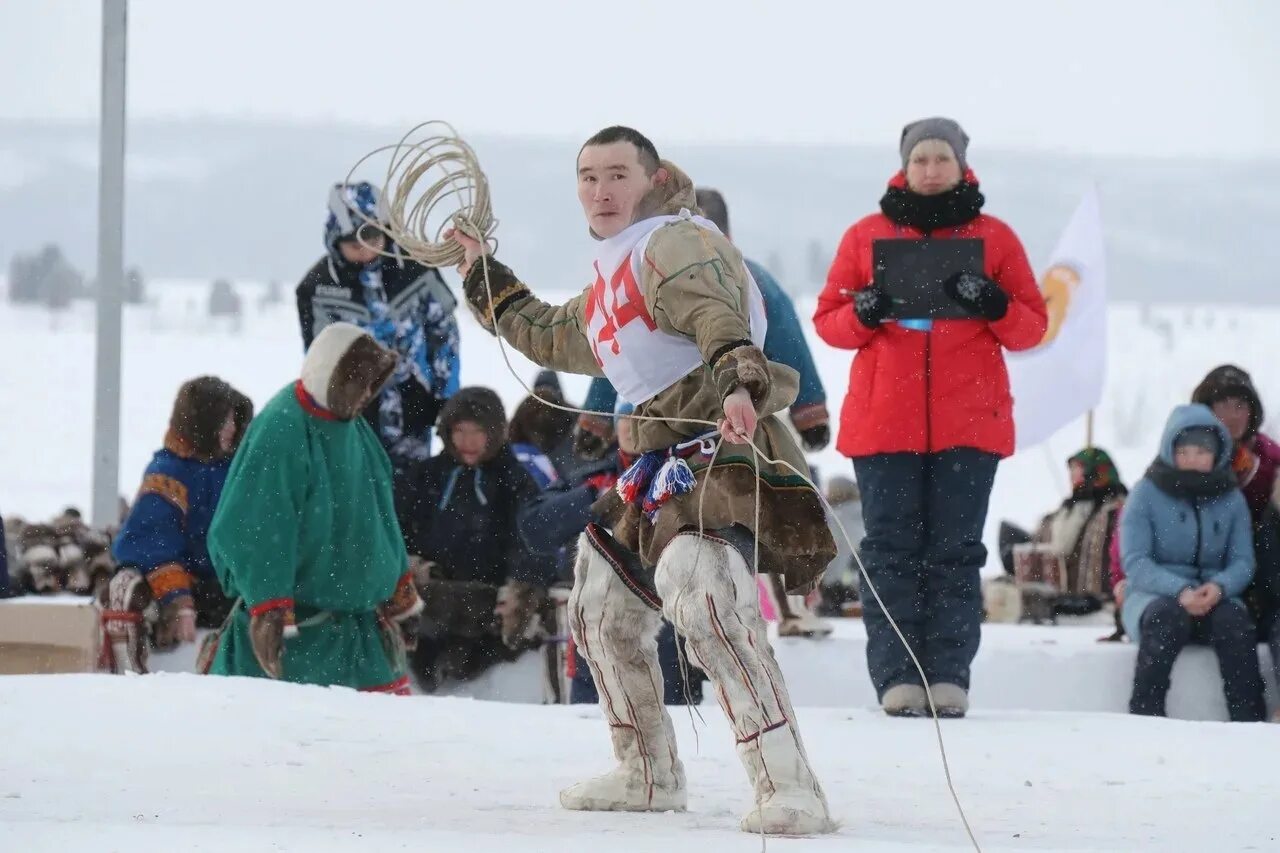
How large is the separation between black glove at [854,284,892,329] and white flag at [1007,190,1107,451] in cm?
567

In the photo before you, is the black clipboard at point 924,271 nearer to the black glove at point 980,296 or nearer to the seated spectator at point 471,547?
the black glove at point 980,296

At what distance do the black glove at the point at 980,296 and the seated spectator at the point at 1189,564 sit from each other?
69.2 inches

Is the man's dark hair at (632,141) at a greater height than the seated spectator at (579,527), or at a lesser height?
greater

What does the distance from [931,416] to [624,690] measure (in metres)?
2.08

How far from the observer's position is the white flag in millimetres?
11414

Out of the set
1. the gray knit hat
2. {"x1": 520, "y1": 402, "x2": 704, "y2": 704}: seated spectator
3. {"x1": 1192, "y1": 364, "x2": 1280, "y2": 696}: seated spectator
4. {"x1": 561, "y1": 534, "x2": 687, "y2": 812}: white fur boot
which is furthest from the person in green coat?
{"x1": 1192, "y1": 364, "x2": 1280, "y2": 696}: seated spectator

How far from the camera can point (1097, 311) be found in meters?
11.5

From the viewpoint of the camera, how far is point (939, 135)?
236 inches

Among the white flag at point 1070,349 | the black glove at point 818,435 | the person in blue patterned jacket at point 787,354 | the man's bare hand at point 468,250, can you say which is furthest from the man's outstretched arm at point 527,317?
the white flag at point 1070,349

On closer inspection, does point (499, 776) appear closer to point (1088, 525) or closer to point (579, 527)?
point (579, 527)

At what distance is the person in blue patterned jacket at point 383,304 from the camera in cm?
720

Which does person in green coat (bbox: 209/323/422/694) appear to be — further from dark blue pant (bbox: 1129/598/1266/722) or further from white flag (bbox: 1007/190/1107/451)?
white flag (bbox: 1007/190/1107/451)

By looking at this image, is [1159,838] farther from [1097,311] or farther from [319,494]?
[1097,311]

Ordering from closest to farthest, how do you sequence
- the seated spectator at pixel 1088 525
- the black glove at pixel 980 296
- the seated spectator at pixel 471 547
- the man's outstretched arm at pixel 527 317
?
the man's outstretched arm at pixel 527 317
the black glove at pixel 980 296
the seated spectator at pixel 471 547
the seated spectator at pixel 1088 525
